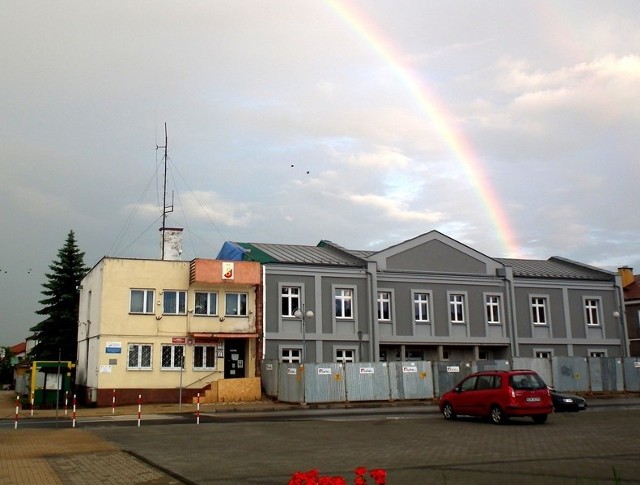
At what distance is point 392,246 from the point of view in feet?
141

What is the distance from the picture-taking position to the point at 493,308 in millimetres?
45344

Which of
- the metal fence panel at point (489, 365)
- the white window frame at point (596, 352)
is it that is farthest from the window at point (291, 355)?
the white window frame at point (596, 352)

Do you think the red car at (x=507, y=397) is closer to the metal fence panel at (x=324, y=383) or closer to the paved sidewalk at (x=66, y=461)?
the paved sidewalk at (x=66, y=461)

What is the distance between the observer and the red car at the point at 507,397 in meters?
20.4

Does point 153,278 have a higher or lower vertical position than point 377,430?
higher

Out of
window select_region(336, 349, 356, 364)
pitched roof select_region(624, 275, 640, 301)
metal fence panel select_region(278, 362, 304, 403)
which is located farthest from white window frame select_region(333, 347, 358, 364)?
pitched roof select_region(624, 275, 640, 301)

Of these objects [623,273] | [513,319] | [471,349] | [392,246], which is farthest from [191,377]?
[623,273]

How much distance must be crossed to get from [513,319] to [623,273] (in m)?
23.3

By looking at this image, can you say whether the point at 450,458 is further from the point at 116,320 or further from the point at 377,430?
the point at 116,320

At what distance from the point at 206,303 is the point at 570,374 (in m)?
20.9

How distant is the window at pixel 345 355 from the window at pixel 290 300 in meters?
3.61

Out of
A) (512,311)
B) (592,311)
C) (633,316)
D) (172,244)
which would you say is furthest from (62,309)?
(633,316)

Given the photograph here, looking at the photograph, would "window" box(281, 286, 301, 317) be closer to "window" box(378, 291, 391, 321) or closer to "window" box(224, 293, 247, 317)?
"window" box(224, 293, 247, 317)

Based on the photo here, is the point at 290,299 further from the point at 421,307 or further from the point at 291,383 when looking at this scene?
the point at 421,307
